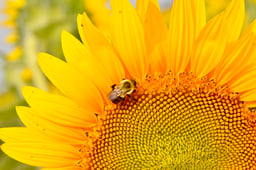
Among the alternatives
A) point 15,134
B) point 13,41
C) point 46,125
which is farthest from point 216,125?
point 13,41

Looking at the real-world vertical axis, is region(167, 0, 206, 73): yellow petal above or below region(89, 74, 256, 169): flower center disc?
above

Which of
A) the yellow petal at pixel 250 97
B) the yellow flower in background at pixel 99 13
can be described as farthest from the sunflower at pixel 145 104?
the yellow flower in background at pixel 99 13

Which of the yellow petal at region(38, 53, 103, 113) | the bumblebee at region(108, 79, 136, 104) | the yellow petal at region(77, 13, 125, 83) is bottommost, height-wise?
the bumblebee at region(108, 79, 136, 104)

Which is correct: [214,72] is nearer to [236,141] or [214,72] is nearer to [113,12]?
[236,141]

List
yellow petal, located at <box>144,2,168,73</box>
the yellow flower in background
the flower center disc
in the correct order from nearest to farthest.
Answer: yellow petal, located at <box>144,2,168,73</box> < the flower center disc < the yellow flower in background

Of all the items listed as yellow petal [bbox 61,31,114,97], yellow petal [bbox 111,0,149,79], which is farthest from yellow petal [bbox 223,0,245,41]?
yellow petal [bbox 61,31,114,97]

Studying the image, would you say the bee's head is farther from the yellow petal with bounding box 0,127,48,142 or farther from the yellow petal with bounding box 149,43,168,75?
the yellow petal with bounding box 0,127,48,142
